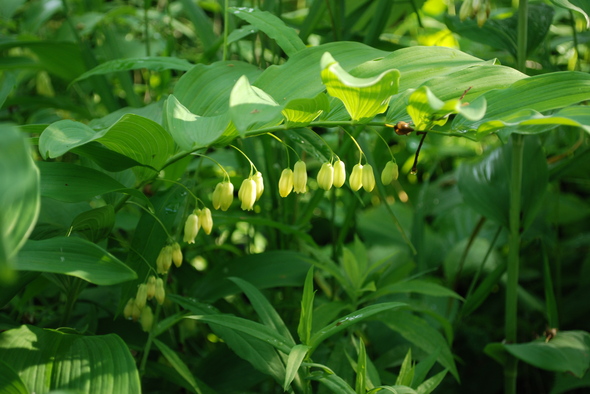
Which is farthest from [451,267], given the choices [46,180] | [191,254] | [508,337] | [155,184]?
[46,180]

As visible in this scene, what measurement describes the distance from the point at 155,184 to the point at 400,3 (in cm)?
80

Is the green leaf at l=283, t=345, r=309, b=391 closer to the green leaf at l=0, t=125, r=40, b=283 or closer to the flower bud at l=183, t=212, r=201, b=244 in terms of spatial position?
the flower bud at l=183, t=212, r=201, b=244

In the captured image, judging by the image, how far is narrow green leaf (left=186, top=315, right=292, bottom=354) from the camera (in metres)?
0.78

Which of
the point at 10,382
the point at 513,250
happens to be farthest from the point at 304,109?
the point at 513,250

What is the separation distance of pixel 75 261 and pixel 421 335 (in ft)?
2.18

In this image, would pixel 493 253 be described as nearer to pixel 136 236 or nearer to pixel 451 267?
pixel 451 267

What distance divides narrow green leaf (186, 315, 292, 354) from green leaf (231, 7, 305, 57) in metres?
0.45

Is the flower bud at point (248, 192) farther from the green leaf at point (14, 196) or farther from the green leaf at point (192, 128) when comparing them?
the green leaf at point (14, 196)

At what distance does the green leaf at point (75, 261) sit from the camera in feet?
2.10

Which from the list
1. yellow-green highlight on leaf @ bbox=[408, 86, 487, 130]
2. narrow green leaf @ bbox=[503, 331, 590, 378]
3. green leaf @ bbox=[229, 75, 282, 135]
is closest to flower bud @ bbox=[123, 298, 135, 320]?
green leaf @ bbox=[229, 75, 282, 135]

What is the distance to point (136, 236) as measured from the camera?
3.07 ft

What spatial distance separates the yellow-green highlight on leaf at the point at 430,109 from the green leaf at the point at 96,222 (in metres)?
0.47

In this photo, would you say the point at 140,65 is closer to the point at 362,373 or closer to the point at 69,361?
the point at 69,361

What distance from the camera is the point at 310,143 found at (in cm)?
98
